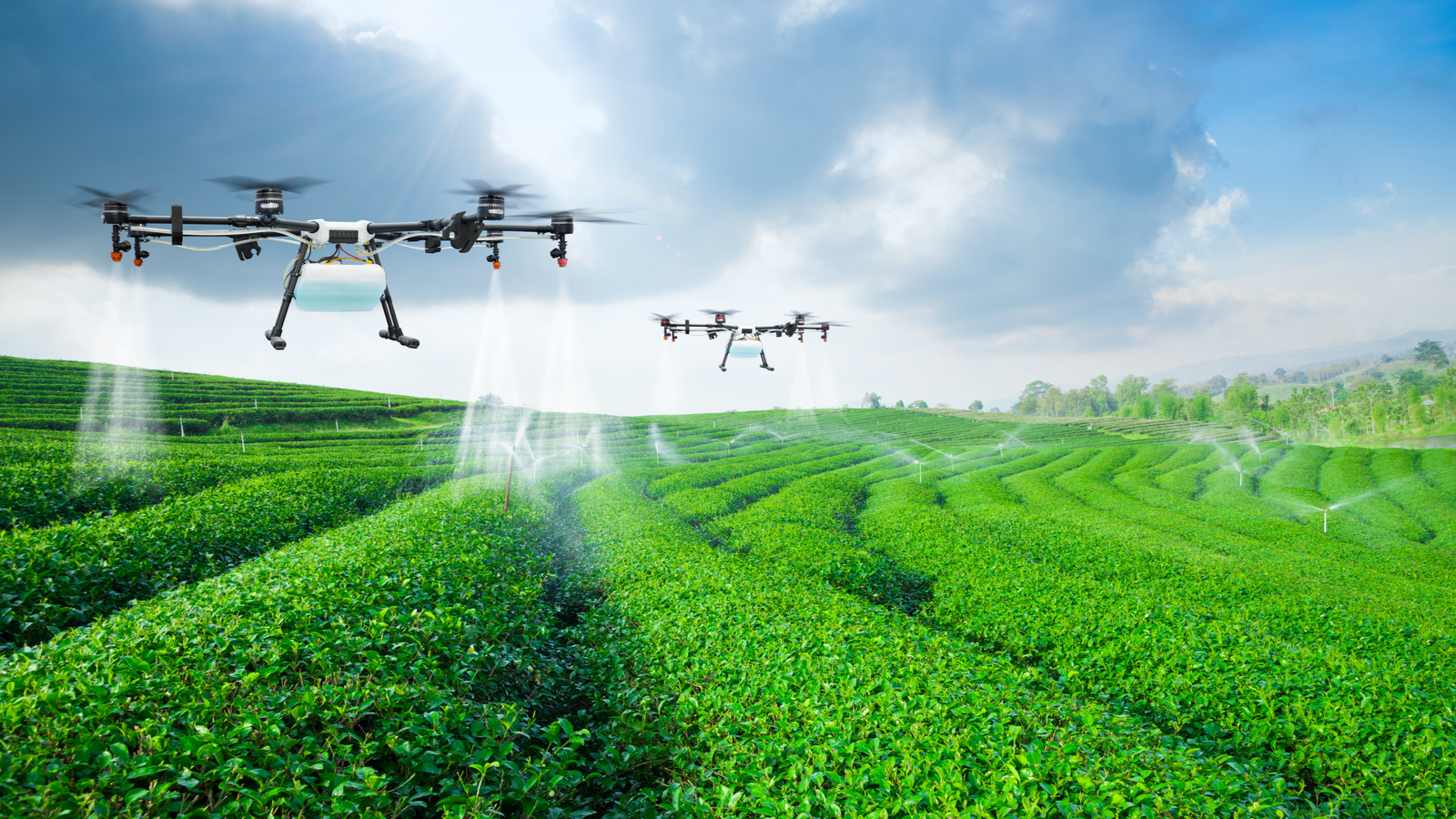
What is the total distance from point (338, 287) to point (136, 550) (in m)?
7.60

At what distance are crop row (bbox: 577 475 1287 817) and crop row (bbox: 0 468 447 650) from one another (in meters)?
Answer: 8.51

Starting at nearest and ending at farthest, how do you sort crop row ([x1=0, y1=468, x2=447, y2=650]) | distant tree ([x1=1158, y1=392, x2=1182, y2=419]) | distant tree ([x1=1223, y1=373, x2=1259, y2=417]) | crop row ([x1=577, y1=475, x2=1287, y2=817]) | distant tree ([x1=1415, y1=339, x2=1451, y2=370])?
crop row ([x1=577, y1=475, x2=1287, y2=817]) < crop row ([x1=0, y1=468, x2=447, y2=650]) < distant tree ([x1=1223, y1=373, x2=1259, y2=417]) < distant tree ([x1=1158, y1=392, x2=1182, y2=419]) < distant tree ([x1=1415, y1=339, x2=1451, y2=370])

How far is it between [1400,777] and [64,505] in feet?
84.7

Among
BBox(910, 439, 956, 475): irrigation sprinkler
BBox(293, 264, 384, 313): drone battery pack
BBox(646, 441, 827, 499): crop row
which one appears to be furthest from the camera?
BBox(910, 439, 956, 475): irrigation sprinkler

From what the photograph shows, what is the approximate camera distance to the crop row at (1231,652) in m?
7.45

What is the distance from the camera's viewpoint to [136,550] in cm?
1052

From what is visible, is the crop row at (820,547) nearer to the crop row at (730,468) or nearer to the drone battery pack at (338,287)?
the crop row at (730,468)

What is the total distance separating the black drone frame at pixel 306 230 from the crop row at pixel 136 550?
5151 millimetres

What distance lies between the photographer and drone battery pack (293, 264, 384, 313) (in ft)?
24.3

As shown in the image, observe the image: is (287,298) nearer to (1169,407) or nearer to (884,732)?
(884,732)

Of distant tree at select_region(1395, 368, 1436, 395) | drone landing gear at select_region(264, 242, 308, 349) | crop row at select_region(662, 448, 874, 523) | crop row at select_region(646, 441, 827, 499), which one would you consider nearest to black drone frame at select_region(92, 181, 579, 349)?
drone landing gear at select_region(264, 242, 308, 349)

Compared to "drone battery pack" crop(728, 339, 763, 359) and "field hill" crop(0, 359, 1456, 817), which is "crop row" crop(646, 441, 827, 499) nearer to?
"field hill" crop(0, 359, 1456, 817)


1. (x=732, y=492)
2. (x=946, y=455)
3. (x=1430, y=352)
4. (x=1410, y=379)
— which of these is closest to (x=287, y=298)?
(x=732, y=492)

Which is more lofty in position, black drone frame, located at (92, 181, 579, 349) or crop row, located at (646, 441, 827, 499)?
black drone frame, located at (92, 181, 579, 349)
